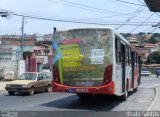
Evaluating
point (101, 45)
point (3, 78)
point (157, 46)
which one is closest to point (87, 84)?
point (101, 45)

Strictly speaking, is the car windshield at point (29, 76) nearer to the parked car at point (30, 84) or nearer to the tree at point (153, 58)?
the parked car at point (30, 84)

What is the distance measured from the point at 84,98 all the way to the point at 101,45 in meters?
5.47

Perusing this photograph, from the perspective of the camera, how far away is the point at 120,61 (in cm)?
1952

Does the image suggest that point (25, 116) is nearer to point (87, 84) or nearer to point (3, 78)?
point (87, 84)

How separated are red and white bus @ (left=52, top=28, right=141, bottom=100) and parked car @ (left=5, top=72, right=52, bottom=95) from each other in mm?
8989

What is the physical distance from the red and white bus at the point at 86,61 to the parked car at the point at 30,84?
8.99 meters

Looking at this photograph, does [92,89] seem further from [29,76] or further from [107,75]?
[29,76]

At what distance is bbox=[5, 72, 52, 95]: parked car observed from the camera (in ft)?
87.6

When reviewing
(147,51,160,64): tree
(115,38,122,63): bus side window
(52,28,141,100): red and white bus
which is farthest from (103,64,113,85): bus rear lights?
(147,51,160,64): tree

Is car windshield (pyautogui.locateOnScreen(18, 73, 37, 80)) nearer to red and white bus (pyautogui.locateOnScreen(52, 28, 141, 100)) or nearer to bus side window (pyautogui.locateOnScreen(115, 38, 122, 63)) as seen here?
bus side window (pyautogui.locateOnScreen(115, 38, 122, 63))

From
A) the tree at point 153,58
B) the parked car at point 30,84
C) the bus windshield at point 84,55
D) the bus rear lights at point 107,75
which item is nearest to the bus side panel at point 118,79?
the bus rear lights at point 107,75

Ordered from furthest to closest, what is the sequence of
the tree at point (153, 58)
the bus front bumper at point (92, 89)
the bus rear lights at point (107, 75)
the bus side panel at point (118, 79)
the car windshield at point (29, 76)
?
the tree at point (153, 58) → the car windshield at point (29, 76) → the bus side panel at point (118, 79) → the bus rear lights at point (107, 75) → the bus front bumper at point (92, 89)

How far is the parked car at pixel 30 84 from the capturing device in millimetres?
26688

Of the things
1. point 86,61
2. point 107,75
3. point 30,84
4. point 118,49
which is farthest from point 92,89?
point 30,84
